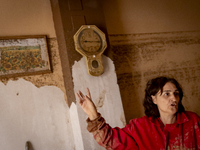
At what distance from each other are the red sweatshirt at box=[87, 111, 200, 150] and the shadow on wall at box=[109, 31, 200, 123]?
1280 millimetres

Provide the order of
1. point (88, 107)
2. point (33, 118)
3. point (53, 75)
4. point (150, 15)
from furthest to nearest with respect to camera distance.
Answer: point (150, 15) < point (53, 75) < point (33, 118) < point (88, 107)

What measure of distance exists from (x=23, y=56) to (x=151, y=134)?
1.88m

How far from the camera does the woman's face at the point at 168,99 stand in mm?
1746

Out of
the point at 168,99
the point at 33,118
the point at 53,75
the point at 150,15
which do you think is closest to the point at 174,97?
the point at 168,99

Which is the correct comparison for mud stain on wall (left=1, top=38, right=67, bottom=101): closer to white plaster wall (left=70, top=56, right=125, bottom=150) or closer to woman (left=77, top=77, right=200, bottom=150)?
white plaster wall (left=70, top=56, right=125, bottom=150)

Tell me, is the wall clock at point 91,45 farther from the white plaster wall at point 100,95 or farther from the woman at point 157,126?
the woman at point 157,126

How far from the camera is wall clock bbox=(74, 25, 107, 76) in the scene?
2.46 meters

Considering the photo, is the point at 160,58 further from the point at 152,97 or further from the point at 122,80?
the point at 152,97

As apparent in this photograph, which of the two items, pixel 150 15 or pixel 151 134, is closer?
pixel 151 134

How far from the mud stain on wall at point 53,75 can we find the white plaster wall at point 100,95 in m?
0.34

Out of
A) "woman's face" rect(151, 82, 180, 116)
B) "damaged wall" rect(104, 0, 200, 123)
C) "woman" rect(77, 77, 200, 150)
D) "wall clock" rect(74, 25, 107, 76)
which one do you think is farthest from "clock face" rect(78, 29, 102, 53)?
"woman's face" rect(151, 82, 180, 116)

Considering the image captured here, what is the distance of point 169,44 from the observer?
142 inches

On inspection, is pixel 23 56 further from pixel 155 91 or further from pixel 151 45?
pixel 151 45

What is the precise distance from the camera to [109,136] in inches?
64.1
